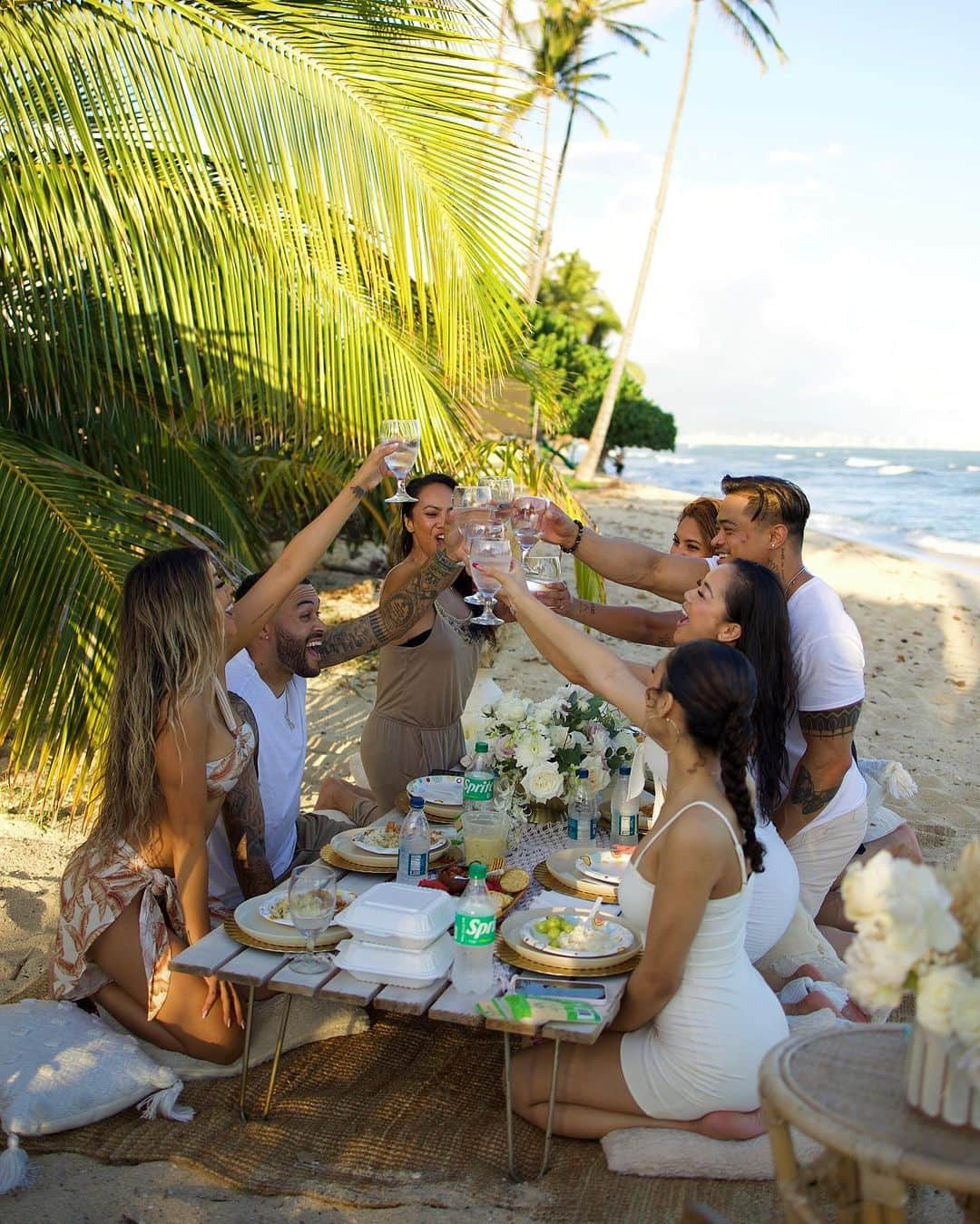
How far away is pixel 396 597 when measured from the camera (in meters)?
4.93

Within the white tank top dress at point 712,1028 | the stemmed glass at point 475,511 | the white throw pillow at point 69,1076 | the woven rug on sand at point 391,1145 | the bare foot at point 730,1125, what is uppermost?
the stemmed glass at point 475,511

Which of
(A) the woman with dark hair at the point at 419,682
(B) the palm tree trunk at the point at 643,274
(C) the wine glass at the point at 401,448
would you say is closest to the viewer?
(C) the wine glass at the point at 401,448

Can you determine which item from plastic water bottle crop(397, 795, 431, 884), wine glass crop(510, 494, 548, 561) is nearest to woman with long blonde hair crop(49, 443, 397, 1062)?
plastic water bottle crop(397, 795, 431, 884)

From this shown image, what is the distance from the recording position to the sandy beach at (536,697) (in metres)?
3.20

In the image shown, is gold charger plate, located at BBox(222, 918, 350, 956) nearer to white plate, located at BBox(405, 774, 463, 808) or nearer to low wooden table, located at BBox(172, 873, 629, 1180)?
low wooden table, located at BBox(172, 873, 629, 1180)

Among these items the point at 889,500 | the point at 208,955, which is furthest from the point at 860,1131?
the point at 889,500

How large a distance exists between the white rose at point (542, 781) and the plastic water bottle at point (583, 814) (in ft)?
0.43

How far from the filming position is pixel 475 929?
10.2 feet

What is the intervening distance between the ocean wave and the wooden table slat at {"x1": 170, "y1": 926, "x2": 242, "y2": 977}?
80.3 feet

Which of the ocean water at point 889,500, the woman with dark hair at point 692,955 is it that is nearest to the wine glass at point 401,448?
the woman with dark hair at point 692,955

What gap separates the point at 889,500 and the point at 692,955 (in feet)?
148

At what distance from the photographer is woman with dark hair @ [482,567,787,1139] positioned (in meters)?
3.08

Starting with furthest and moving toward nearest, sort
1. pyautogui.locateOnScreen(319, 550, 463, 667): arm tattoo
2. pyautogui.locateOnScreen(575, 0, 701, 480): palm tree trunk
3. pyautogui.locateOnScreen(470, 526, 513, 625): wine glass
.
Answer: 1. pyautogui.locateOnScreen(575, 0, 701, 480): palm tree trunk
2. pyautogui.locateOnScreen(319, 550, 463, 667): arm tattoo
3. pyautogui.locateOnScreen(470, 526, 513, 625): wine glass

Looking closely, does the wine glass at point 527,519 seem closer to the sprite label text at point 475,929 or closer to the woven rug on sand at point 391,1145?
the sprite label text at point 475,929
